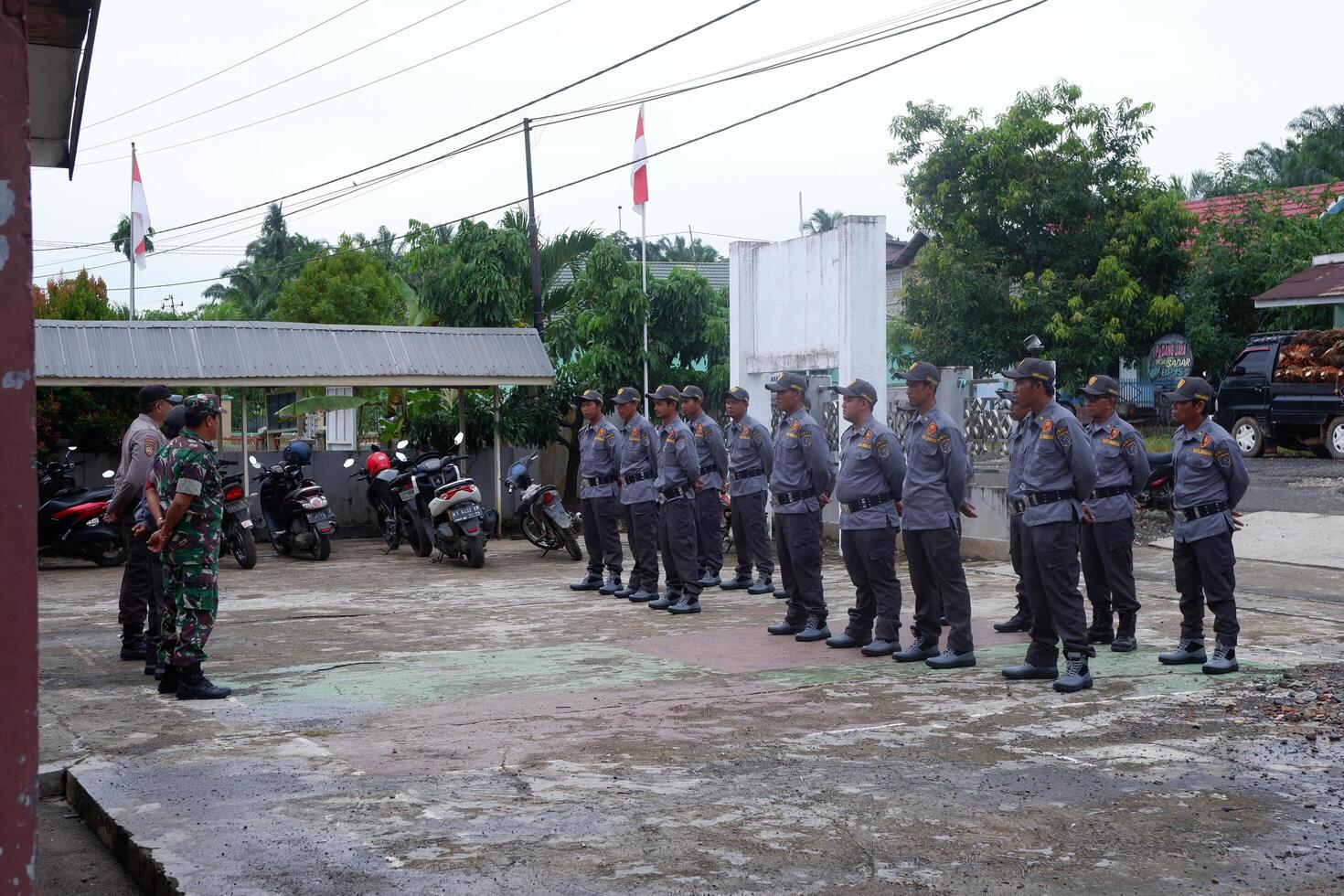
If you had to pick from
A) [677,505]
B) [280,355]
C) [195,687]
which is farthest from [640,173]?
[195,687]

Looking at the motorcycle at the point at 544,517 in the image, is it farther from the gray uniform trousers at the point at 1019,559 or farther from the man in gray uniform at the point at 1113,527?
the man in gray uniform at the point at 1113,527

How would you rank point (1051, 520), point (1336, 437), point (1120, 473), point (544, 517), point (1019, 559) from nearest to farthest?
point (1051, 520)
point (1120, 473)
point (1019, 559)
point (544, 517)
point (1336, 437)

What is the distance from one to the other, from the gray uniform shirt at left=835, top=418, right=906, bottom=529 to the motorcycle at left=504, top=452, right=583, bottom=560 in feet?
19.3

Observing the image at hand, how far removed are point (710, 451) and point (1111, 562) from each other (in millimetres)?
4222

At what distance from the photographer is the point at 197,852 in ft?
14.3

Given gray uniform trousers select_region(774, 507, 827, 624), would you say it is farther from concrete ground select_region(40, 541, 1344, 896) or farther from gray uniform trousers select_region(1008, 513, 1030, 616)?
gray uniform trousers select_region(1008, 513, 1030, 616)

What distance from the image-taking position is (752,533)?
11.8m

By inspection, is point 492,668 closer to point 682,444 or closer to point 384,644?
point 384,644

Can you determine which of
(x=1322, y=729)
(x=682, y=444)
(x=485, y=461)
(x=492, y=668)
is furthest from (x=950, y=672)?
(x=485, y=461)

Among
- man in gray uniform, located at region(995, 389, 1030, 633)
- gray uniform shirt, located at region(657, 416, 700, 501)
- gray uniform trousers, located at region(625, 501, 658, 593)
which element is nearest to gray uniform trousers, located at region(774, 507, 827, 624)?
man in gray uniform, located at region(995, 389, 1030, 633)

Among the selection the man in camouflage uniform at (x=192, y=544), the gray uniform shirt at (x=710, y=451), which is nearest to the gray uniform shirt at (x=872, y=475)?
the gray uniform shirt at (x=710, y=451)

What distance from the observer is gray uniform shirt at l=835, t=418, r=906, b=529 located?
8.46 metres

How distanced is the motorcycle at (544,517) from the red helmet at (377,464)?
5.95 feet

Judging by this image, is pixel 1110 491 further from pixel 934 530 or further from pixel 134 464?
pixel 134 464
